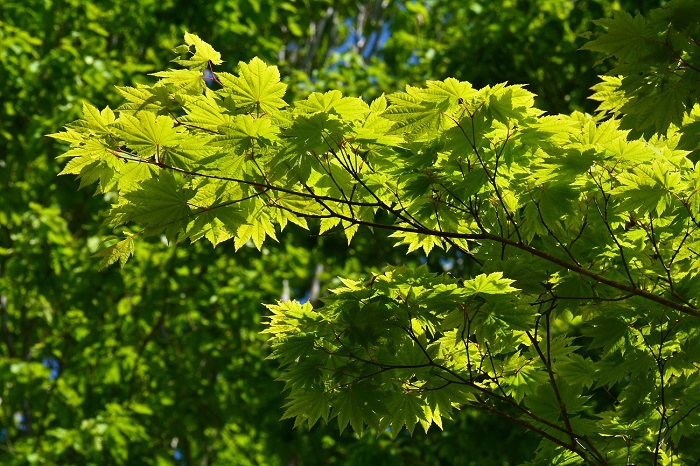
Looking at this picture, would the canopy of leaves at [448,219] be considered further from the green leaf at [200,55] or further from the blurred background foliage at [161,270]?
the blurred background foliage at [161,270]

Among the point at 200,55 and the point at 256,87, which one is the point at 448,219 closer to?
the point at 256,87

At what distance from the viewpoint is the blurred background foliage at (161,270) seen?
7895 millimetres

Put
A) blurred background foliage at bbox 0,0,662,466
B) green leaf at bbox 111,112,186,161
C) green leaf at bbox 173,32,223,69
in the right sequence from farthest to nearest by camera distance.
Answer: blurred background foliage at bbox 0,0,662,466, green leaf at bbox 173,32,223,69, green leaf at bbox 111,112,186,161

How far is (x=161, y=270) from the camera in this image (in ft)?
28.4

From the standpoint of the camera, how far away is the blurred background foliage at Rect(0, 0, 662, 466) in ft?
25.9

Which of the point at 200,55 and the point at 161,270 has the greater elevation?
the point at 200,55

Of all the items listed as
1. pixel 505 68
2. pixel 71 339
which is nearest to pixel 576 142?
pixel 505 68

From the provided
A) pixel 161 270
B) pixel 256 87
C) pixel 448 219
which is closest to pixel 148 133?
pixel 256 87

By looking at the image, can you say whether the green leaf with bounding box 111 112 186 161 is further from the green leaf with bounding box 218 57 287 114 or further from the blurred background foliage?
the blurred background foliage

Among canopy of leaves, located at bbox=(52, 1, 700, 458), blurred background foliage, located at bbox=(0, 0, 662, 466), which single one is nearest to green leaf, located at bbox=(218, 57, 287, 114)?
canopy of leaves, located at bbox=(52, 1, 700, 458)

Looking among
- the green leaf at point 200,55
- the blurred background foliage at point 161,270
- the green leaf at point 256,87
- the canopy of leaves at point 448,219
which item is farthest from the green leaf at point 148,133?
the blurred background foliage at point 161,270

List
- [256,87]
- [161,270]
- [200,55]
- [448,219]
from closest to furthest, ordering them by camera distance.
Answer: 1. [256,87]
2. [200,55]
3. [448,219]
4. [161,270]

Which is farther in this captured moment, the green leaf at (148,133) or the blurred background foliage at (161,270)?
the blurred background foliage at (161,270)

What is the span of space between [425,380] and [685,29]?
1427mm
